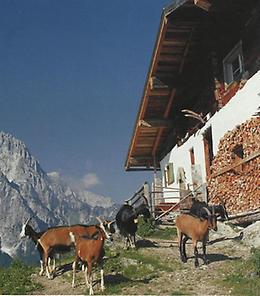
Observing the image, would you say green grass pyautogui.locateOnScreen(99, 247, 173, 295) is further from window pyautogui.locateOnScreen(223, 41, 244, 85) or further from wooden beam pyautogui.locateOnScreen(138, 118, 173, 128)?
wooden beam pyautogui.locateOnScreen(138, 118, 173, 128)

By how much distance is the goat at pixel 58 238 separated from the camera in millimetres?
13076

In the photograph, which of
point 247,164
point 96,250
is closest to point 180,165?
point 247,164

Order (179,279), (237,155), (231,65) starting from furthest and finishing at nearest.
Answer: (231,65)
(237,155)
(179,279)

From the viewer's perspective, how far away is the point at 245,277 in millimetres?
10867

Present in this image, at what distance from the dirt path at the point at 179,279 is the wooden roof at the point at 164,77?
8.47 meters

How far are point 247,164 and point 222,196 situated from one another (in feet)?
8.03

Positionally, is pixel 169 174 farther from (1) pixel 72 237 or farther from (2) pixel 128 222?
(1) pixel 72 237

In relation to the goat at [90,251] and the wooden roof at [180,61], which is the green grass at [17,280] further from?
the wooden roof at [180,61]

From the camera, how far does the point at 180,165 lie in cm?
2583

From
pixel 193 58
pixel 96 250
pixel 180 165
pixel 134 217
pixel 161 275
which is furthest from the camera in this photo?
pixel 180 165

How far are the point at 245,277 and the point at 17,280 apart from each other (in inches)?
216

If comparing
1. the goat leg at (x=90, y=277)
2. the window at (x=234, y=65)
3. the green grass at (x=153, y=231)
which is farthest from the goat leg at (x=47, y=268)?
the window at (x=234, y=65)

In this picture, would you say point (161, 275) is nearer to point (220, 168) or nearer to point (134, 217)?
point (134, 217)

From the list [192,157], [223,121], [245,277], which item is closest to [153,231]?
[223,121]
